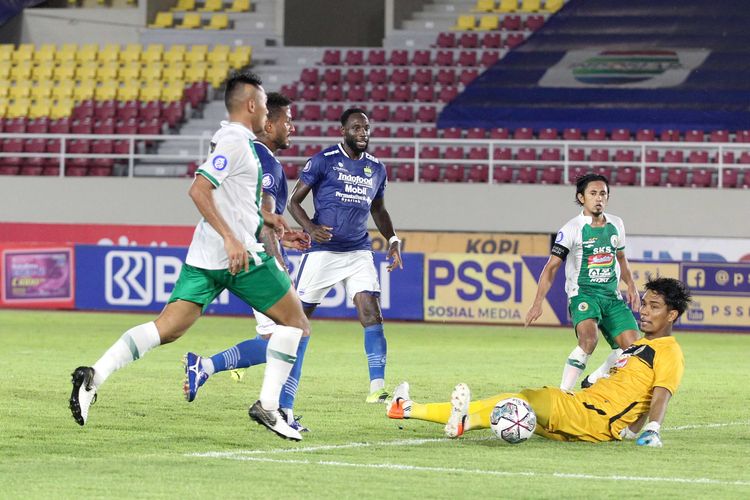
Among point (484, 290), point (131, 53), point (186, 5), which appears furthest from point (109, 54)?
point (484, 290)

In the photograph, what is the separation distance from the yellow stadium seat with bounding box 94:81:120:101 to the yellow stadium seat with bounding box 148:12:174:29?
2508 mm

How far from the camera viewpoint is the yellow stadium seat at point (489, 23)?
30500 millimetres

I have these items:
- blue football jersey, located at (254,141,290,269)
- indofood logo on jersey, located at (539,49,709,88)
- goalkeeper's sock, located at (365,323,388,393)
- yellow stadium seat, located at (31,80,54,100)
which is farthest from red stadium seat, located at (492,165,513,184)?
blue football jersey, located at (254,141,290,269)

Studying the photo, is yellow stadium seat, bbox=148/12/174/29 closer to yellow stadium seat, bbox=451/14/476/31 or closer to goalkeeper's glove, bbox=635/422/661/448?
yellow stadium seat, bbox=451/14/476/31

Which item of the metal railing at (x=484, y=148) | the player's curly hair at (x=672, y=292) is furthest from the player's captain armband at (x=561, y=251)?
the metal railing at (x=484, y=148)

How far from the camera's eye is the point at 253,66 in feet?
102

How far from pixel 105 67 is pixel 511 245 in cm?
1137

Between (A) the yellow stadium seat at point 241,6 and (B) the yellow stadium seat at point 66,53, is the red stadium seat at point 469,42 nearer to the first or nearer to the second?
(A) the yellow stadium seat at point 241,6

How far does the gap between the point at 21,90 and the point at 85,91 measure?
1.57 meters

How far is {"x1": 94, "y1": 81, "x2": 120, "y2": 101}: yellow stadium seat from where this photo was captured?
30344mm

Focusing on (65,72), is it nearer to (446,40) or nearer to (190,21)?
(190,21)

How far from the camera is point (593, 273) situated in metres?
10.9

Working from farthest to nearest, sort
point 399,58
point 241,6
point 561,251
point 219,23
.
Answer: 1. point 241,6
2. point 219,23
3. point 399,58
4. point 561,251

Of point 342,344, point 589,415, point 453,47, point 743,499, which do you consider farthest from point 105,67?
point 743,499
